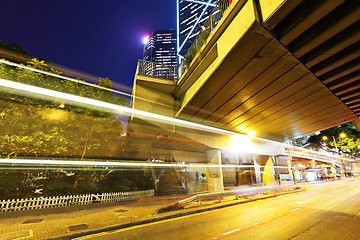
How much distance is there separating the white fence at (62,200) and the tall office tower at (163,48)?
150 meters

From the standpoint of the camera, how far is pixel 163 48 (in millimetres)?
157625

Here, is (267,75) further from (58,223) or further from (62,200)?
(62,200)

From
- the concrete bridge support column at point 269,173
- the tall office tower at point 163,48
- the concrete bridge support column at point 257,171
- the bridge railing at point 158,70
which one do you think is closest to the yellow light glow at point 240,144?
the concrete bridge support column at point 257,171

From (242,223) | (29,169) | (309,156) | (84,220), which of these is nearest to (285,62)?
(242,223)

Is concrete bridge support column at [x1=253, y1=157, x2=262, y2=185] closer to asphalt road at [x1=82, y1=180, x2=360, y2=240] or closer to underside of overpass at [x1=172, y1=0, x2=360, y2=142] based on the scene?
underside of overpass at [x1=172, y1=0, x2=360, y2=142]

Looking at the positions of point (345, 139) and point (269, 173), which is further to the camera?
point (345, 139)

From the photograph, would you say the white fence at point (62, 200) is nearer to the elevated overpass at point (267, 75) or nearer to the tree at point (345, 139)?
the elevated overpass at point (267, 75)

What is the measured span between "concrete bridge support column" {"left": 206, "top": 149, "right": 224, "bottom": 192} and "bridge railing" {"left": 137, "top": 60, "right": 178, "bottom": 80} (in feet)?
29.8

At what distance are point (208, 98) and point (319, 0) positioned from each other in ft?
23.2

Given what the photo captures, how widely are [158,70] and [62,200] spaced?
11.7 meters

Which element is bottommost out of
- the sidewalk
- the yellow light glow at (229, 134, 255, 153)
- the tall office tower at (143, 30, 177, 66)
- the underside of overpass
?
the sidewalk

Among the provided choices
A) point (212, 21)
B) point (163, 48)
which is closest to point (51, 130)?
point (212, 21)

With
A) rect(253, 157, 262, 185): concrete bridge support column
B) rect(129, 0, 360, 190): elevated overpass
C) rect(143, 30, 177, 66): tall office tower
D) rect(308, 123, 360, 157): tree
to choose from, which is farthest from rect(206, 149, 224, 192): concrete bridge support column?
rect(143, 30, 177, 66): tall office tower

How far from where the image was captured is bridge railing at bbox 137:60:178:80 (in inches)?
515
